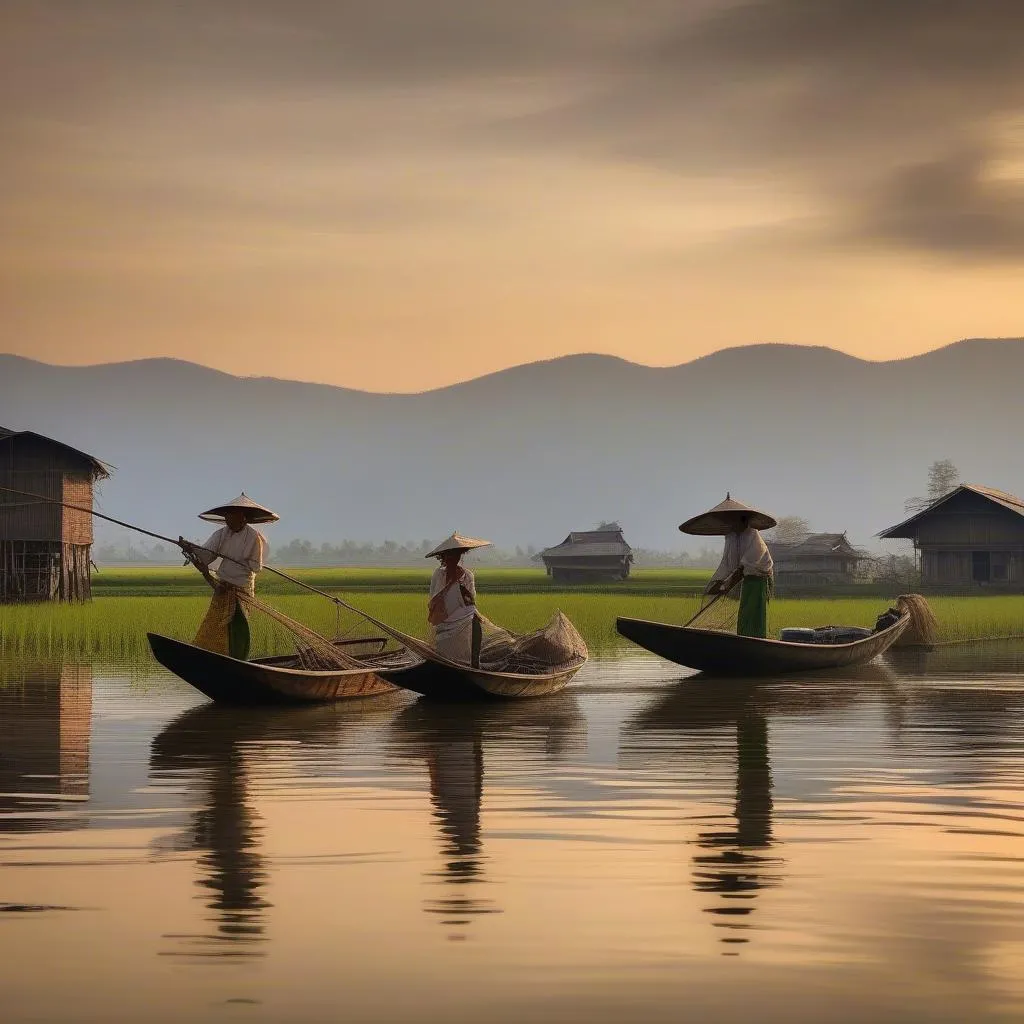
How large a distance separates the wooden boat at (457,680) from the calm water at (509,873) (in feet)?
3.88

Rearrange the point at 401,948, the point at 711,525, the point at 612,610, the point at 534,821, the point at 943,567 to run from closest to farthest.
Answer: the point at 401,948
the point at 534,821
the point at 711,525
the point at 612,610
the point at 943,567

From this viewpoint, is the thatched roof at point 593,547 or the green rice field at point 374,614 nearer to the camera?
the green rice field at point 374,614

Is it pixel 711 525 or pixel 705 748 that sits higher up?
pixel 711 525

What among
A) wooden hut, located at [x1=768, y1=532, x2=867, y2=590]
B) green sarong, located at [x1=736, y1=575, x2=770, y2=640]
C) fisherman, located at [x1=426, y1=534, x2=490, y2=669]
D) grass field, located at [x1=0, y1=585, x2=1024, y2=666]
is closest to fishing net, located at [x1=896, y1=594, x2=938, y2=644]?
grass field, located at [x1=0, y1=585, x2=1024, y2=666]

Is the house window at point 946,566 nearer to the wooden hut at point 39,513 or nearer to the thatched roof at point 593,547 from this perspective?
the wooden hut at point 39,513

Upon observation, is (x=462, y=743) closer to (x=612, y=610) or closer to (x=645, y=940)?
(x=645, y=940)

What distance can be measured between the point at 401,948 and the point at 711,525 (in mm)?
14486

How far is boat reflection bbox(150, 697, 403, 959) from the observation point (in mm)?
6877

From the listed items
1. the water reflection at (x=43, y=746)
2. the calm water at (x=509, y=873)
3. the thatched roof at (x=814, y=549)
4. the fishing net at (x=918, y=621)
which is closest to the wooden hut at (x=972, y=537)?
the thatched roof at (x=814, y=549)

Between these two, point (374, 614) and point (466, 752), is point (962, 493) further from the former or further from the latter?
point (466, 752)

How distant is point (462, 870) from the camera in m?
8.06

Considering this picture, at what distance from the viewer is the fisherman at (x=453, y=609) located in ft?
54.3

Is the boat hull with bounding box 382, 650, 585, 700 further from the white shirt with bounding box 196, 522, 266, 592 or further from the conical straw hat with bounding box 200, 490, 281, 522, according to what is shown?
the conical straw hat with bounding box 200, 490, 281, 522

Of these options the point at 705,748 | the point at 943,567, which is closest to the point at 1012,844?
the point at 705,748
